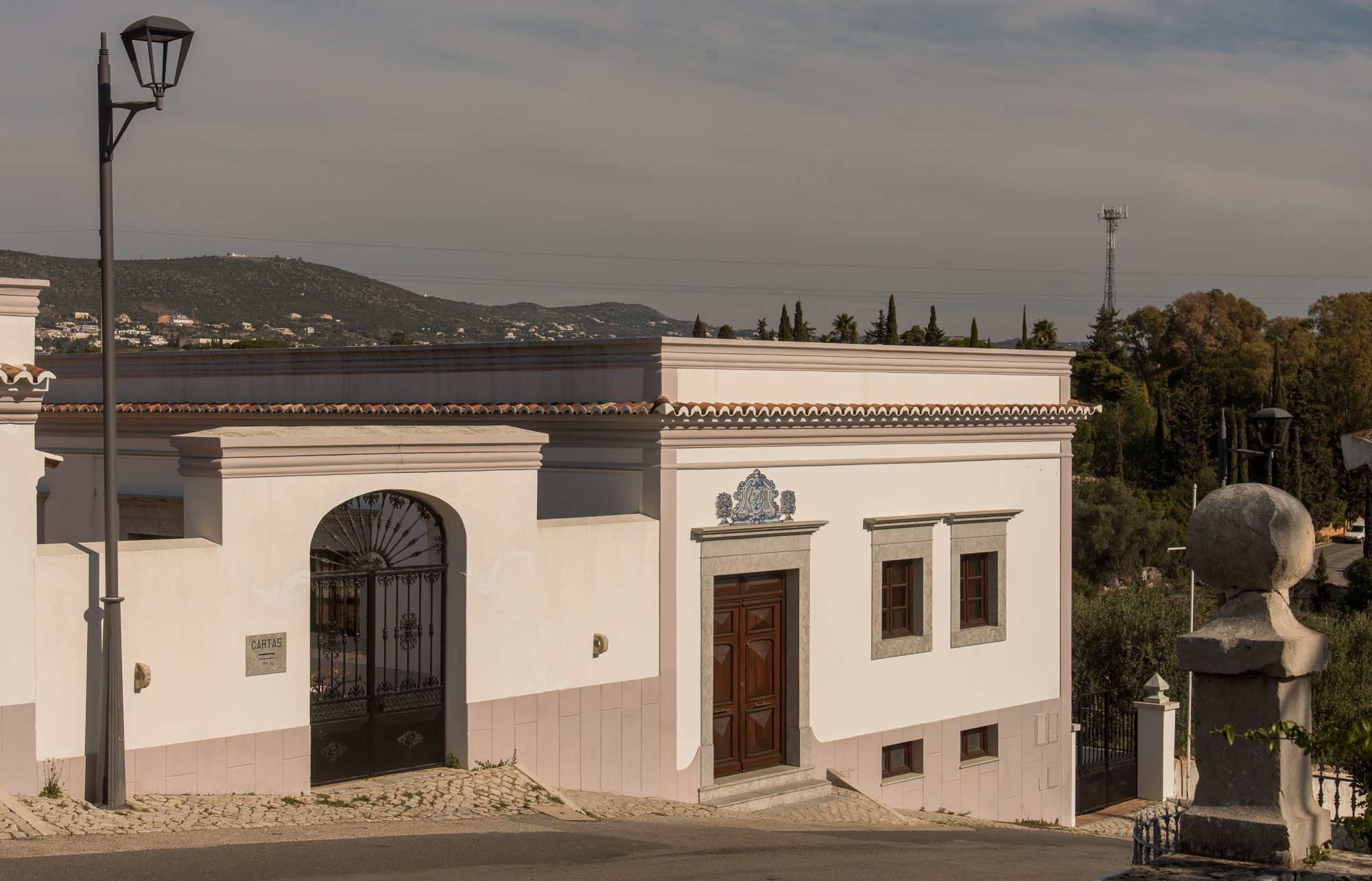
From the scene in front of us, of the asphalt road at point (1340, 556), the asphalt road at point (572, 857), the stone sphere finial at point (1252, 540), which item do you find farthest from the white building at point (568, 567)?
the asphalt road at point (1340, 556)

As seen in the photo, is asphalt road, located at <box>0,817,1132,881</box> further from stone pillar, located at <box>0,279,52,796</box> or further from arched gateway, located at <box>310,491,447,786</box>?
arched gateway, located at <box>310,491,447,786</box>

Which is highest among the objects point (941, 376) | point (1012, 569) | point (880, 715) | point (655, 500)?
point (941, 376)

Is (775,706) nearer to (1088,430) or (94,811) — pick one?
(94,811)

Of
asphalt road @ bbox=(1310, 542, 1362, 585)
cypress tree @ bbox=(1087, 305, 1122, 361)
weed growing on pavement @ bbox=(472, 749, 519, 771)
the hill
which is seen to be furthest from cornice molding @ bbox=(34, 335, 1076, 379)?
cypress tree @ bbox=(1087, 305, 1122, 361)

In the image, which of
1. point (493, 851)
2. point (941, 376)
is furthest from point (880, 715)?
point (493, 851)

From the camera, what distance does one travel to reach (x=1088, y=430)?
7169cm

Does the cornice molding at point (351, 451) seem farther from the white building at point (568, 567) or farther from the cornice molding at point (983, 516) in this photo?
the cornice molding at point (983, 516)

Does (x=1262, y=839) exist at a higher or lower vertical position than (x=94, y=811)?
higher

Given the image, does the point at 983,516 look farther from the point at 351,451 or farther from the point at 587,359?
the point at 351,451

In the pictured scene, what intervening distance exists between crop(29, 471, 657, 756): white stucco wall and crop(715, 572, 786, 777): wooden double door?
0.98 m

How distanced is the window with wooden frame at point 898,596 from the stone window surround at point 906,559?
0.06m

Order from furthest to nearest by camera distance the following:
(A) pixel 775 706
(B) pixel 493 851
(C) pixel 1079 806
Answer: (C) pixel 1079 806, (A) pixel 775 706, (B) pixel 493 851

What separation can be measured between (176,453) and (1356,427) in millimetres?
67471

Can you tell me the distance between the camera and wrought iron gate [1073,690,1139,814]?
1738cm
